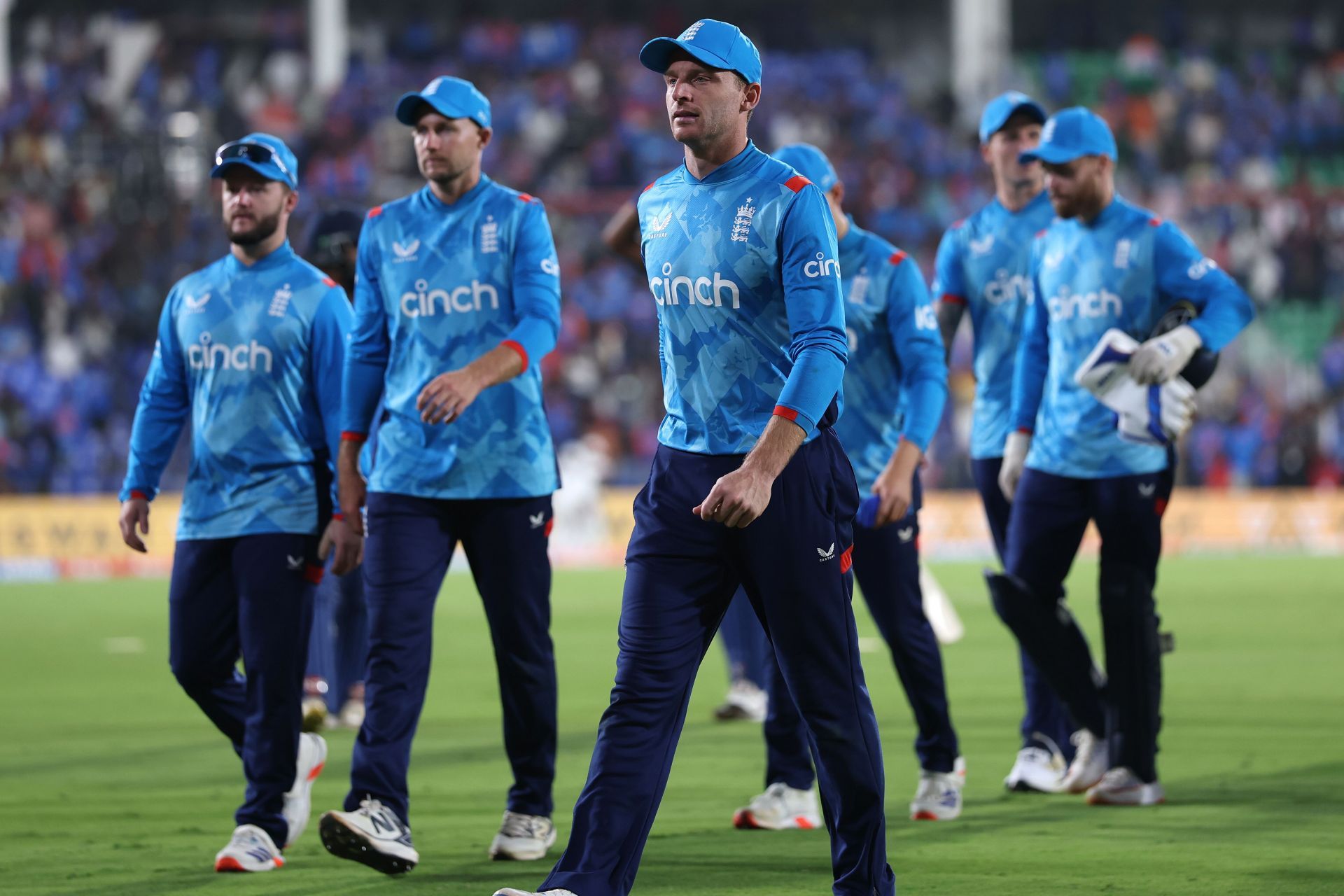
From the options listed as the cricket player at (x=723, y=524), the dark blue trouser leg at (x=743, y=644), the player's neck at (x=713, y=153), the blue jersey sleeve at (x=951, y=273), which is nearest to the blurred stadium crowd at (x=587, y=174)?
the dark blue trouser leg at (x=743, y=644)

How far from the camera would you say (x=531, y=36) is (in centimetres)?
3784

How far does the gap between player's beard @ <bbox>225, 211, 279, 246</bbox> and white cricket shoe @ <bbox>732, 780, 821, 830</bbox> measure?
2.75m

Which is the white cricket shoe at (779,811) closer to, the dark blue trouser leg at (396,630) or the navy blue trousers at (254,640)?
the dark blue trouser leg at (396,630)

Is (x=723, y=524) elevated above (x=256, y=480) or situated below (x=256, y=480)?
above

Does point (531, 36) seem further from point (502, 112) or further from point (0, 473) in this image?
point (0, 473)

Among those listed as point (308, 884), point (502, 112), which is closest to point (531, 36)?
point (502, 112)

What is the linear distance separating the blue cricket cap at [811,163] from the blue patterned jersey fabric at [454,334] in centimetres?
120

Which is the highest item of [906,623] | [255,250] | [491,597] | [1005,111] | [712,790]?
[1005,111]

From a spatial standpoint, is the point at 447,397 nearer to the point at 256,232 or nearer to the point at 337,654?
the point at 256,232

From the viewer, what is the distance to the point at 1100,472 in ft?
24.2

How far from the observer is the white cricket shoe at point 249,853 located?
20.2 feet

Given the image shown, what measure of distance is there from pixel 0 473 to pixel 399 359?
2000 centimetres

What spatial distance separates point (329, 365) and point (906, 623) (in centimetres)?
241

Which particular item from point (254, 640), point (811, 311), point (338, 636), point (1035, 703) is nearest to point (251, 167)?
point (254, 640)
